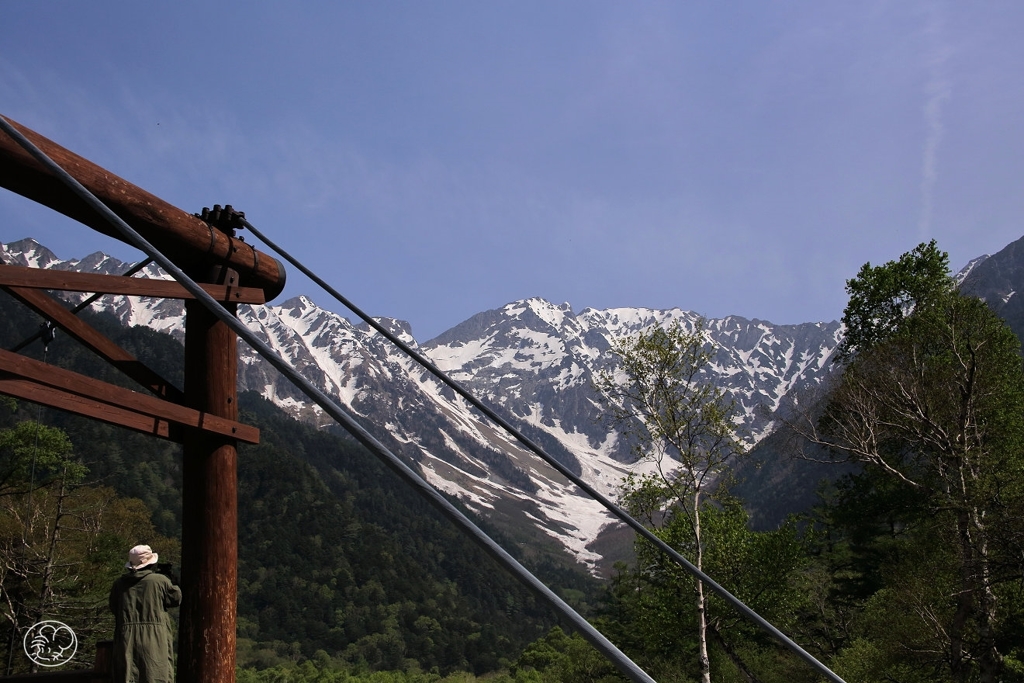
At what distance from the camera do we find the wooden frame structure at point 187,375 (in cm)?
407

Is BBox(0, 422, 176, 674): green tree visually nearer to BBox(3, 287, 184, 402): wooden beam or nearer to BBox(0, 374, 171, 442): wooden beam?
BBox(3, 287, 184, 402): wooden beam

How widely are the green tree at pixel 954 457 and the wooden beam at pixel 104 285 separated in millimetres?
15169

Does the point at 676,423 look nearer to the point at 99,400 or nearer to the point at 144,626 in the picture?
the point at 144,626

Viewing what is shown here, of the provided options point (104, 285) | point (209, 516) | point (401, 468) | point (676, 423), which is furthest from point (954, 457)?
point (104, 285)

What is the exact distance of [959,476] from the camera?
55.7ft

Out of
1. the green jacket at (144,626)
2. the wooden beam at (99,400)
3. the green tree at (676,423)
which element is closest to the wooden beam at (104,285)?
the wooden beam at (99,400)

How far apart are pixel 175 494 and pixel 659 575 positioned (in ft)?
402

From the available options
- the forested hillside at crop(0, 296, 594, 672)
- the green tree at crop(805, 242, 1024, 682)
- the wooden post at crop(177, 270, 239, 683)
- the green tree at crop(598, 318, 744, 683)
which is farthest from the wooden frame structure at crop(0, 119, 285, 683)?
the forested hillside at crop(0, 296, 594, 672)

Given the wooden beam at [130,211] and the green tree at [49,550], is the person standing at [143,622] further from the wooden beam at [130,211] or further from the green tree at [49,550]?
the green tree at [49,550]

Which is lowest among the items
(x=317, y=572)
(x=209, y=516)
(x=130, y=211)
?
(x=209, y=516)

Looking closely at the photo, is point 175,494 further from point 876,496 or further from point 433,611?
point 876,496

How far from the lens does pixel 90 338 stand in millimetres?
4582

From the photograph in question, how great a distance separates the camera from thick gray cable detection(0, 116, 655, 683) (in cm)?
243

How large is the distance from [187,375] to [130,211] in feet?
3.71
